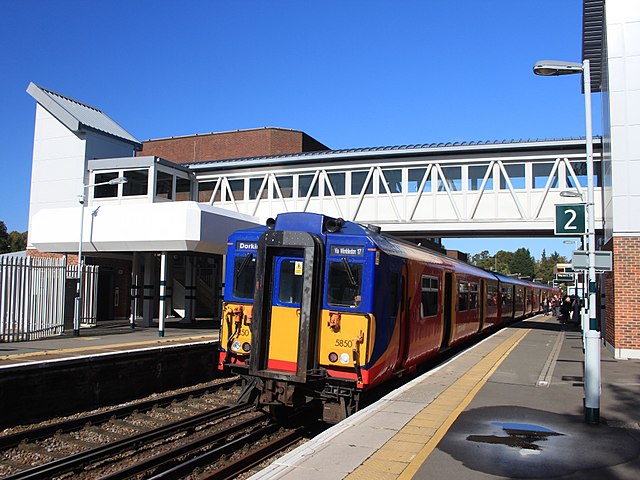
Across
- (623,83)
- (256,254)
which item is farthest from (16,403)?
(623,83)

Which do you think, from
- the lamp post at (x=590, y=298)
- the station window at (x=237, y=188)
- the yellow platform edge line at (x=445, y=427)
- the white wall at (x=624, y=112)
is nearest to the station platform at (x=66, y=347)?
the yellow platform edge line at (x=445, y=427)

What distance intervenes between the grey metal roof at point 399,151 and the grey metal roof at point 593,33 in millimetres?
3078

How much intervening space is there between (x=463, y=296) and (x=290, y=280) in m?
10.1

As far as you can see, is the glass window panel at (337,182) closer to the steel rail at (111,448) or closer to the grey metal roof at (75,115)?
the grey metal roof at (75,115)

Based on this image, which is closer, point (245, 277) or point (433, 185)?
point (245, 277)

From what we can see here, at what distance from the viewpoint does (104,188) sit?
29.7 meters

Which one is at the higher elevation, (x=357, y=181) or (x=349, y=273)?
(x=357, y=181)

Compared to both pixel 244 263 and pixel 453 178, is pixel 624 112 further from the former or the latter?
pixel 244 263

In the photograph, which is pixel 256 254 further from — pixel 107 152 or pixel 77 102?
pixel 77 102

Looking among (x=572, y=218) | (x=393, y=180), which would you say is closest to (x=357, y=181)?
(x=393, y=180)

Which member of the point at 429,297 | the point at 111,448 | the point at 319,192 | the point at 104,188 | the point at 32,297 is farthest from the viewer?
the point at 104,188

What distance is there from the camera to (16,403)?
10.5 m

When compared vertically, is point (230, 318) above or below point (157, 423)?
above

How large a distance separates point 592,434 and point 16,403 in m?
9.45
